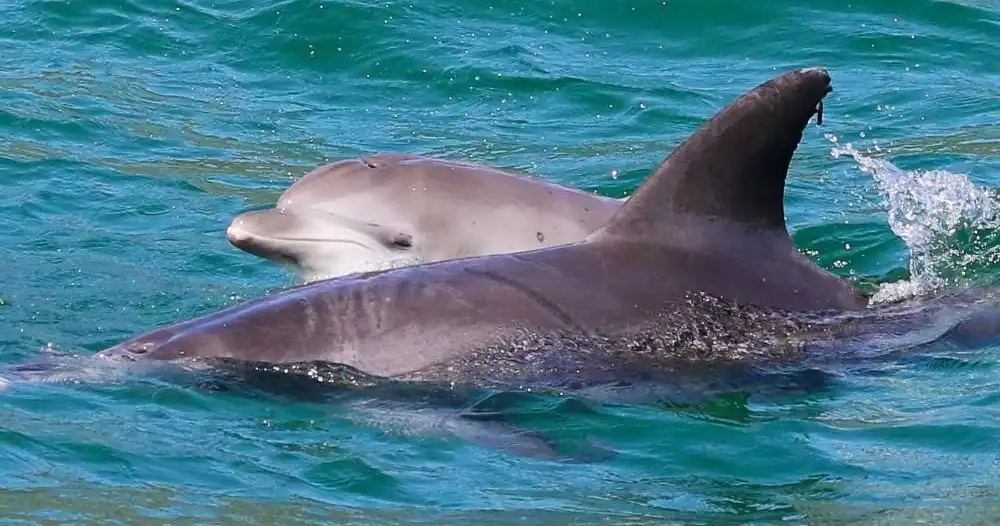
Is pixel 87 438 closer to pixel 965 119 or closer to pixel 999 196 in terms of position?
pixel 999 196

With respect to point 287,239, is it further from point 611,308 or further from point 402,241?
point 611,308

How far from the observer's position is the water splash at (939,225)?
1016 centimetres

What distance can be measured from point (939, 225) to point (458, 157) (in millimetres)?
4615

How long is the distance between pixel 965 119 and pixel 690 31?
10.8 feet

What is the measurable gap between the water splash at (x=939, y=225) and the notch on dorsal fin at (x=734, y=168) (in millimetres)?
1532

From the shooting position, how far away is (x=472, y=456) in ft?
23.9

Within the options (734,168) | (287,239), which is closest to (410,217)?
(287,239)

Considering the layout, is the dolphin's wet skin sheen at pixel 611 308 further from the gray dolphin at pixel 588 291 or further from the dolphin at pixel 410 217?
the dolphin at pixel 410 217

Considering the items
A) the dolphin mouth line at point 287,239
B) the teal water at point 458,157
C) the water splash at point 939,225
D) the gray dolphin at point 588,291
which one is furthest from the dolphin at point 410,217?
the water splash at point 939,225

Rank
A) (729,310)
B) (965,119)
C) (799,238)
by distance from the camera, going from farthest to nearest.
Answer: (965,119)
(799,238)
(729,310)

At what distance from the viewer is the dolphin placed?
971 centimetres

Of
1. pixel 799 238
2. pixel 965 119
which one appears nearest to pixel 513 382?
pixel 799 238

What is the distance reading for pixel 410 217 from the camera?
9.84 meters

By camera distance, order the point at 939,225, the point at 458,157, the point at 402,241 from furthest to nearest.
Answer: the point at 458,157 → the point at 939,225 → the point at 402,241
